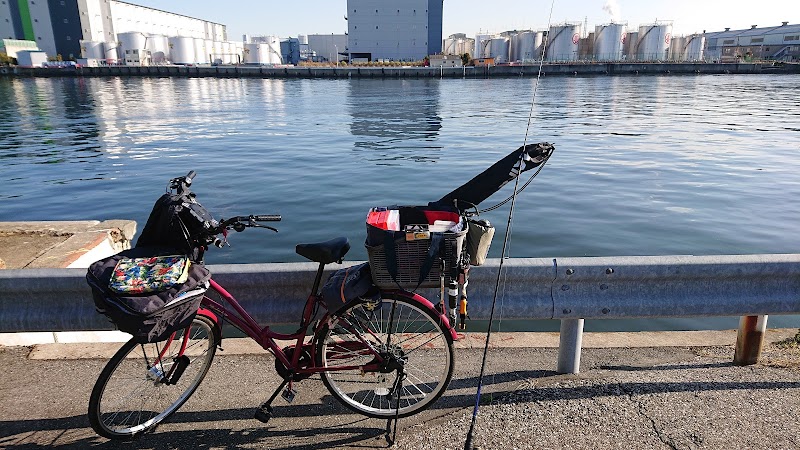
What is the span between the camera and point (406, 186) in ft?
49.1

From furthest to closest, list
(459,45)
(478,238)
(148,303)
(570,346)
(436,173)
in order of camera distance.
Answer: (459,45)
(436,173)
(570,346)
(478,238)
(148,303)

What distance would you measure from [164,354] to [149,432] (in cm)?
49

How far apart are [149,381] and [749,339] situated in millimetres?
4292

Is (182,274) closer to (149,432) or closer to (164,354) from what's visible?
(164,354)

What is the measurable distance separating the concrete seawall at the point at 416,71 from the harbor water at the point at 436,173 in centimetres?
7255

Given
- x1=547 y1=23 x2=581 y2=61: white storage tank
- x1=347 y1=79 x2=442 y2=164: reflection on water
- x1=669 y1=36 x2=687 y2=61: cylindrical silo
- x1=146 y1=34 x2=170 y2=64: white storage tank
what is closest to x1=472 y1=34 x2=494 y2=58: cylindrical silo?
x1=547 y1=23 x2=581 y2=61: white storage tank

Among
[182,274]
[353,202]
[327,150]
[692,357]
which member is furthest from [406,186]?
[182,274]

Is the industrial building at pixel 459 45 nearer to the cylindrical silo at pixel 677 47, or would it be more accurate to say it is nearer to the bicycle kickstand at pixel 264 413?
the cylindrical silo at pixel 677 47

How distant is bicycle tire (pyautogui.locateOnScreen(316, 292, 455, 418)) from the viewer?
3.46 m

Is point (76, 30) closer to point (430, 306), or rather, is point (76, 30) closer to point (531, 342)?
point (531, 342)

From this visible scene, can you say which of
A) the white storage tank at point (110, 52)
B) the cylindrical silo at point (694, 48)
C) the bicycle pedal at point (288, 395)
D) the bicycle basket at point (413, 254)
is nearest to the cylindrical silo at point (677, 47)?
the cylindrical silo at point (694, 48)

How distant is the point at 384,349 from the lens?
3621 mm

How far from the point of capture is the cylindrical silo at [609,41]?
13175cm

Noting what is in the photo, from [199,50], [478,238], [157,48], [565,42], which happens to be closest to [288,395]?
[478,238]
